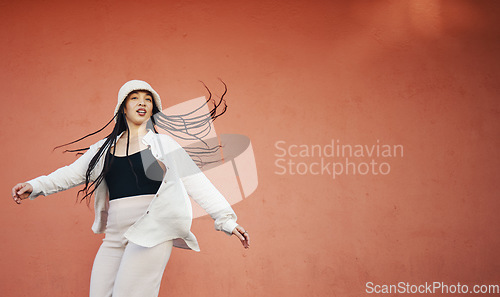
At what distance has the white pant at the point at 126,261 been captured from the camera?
6.63 ft

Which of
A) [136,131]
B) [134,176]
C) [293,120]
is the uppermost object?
[136,131]

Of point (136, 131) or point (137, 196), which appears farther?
point (136, 131)

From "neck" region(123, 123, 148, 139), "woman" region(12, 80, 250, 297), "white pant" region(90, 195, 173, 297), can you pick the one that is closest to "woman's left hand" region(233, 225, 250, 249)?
"woman" region(12, 80, 250, 297)

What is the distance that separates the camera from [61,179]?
2250 mm

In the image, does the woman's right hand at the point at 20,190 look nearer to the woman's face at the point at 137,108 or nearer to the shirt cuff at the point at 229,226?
the woman's face at the point at 137,108

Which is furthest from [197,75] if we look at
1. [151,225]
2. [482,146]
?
[482,146]

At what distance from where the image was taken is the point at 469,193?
3.86 meters

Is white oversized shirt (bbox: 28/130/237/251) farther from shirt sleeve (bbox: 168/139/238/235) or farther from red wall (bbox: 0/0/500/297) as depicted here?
red wall (bbox: 0/0/500/297)

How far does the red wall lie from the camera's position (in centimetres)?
367

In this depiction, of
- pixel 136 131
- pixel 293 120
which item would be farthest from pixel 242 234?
pixel 293 120

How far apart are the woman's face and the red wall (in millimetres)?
1406

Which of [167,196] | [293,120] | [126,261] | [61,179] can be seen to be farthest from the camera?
[293,120]

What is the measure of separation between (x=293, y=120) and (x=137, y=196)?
6.26 ft

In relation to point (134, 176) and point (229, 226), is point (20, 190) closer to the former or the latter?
point (134, 176)
